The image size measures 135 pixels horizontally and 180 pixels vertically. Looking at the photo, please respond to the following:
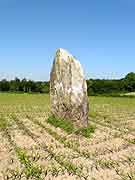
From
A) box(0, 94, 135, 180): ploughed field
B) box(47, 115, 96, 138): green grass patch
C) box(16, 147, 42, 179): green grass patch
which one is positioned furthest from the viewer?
box(47, 115, 96, 138): green grass patch

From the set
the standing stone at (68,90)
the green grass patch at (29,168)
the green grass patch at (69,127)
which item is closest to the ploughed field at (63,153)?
the green grass patch at (29,168)

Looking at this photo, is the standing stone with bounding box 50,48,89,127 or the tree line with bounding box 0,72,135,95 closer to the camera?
the standing stone with bounding box 50,48,89,127

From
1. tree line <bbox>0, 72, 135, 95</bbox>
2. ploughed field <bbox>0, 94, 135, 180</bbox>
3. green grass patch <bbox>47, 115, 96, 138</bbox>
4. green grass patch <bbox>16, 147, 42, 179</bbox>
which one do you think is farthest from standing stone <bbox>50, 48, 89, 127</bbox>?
tree line <bbox>0, 72, 135, 95</bbox>

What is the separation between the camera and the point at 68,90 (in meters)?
14.8

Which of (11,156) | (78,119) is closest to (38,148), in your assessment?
(11,156)

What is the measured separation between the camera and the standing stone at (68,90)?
14.5 metres

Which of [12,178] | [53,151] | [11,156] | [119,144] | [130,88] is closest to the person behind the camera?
[12,178]

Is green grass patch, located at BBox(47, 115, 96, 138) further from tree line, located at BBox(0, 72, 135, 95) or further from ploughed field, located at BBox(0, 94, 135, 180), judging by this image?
tree line, located at BBox(0, 72, 135, 95)

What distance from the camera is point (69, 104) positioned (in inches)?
576

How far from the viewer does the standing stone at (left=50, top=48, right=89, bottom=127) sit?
14.5 meters

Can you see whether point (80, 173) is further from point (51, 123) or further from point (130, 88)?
point (130, 88)

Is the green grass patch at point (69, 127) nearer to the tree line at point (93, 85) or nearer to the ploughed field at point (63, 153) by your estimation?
the ploughed field at point (63, 153)

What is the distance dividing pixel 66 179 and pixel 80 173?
64 cm

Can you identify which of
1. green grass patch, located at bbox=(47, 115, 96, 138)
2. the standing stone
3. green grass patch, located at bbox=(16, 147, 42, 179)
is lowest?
green grass patch, located at bbox=(16, 147, 42, 179)
